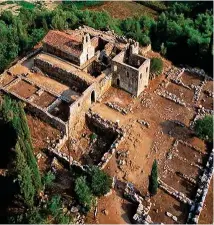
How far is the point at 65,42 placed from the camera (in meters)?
46.3

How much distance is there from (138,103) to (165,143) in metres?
6.39

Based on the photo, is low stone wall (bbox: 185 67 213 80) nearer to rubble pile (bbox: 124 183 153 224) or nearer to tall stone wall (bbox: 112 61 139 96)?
tall stone wall (bbox: 112 61 139 96)

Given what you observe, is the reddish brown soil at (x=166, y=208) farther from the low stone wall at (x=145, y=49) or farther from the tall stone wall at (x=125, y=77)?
the low stone wall at (x=145, y=49)

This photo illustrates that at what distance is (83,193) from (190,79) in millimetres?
22909

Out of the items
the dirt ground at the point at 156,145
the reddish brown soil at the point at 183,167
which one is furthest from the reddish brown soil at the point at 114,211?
the reddish brown soil at the point at 183,167

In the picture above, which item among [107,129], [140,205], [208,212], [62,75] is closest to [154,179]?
[140,205]

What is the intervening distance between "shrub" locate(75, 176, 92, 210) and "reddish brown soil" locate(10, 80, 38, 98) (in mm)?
13588

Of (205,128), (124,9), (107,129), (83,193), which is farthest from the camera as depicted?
(124,9)

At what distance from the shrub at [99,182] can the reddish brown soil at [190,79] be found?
762 inches

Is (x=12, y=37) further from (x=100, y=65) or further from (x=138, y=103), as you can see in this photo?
(x=138, y=103)

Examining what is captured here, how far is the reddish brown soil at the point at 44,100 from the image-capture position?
42875 millimetres


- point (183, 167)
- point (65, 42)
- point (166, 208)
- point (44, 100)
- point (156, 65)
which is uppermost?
point (65, 42)

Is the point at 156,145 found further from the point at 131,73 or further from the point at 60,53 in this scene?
the point at 60,53

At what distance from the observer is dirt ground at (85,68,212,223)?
36381 mm
